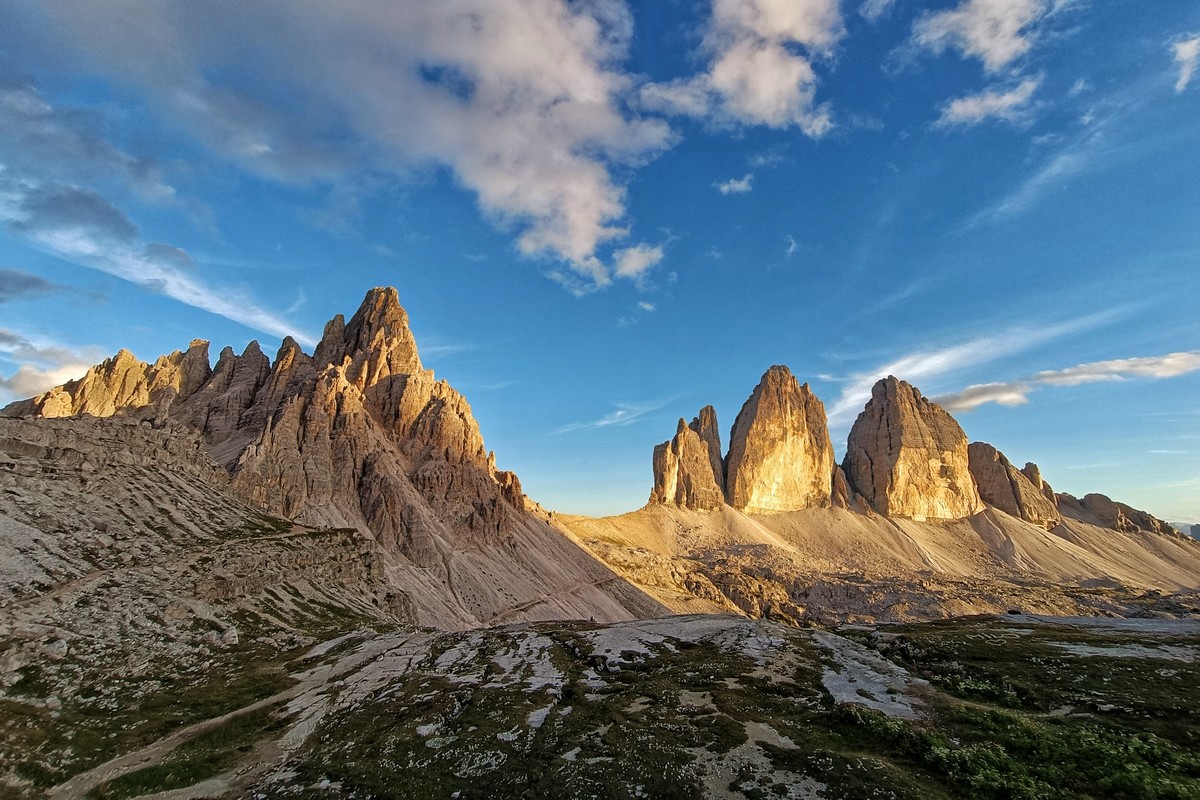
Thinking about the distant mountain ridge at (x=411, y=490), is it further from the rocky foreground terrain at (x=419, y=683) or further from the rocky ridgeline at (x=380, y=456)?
the rocky foreground terrain at (x=419, y=683)

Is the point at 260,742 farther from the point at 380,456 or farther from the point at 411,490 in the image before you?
the point at 380,456

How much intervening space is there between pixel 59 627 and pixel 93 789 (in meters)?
24.8

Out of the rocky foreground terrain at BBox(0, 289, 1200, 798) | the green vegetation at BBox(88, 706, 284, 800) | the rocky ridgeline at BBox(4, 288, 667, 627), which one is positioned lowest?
the green vegetation at BBox(88, 706, 284, 800)

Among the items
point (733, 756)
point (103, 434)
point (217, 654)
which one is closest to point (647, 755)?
point (733, 756)

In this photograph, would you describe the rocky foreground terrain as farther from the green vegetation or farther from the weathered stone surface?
the weathered stone surface

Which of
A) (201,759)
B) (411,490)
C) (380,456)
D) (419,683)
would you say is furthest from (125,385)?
(201,759)

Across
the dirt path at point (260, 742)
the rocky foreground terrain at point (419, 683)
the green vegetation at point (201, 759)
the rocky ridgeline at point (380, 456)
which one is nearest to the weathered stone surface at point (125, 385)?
the rocky ridgeline at point (380, 456)

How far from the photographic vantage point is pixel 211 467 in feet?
325

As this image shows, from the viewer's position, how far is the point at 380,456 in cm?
14688

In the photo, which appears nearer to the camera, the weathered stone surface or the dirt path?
the dirt path

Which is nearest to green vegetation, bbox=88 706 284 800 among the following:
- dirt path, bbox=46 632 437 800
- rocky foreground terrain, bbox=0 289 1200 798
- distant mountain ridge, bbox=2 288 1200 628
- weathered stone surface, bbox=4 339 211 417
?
rocky foreground terrain, bbox=0 289 1200 798

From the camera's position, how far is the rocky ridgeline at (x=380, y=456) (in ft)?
411

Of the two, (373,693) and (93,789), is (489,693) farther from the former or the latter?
(93,789)

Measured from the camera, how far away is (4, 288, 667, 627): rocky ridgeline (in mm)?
125375
